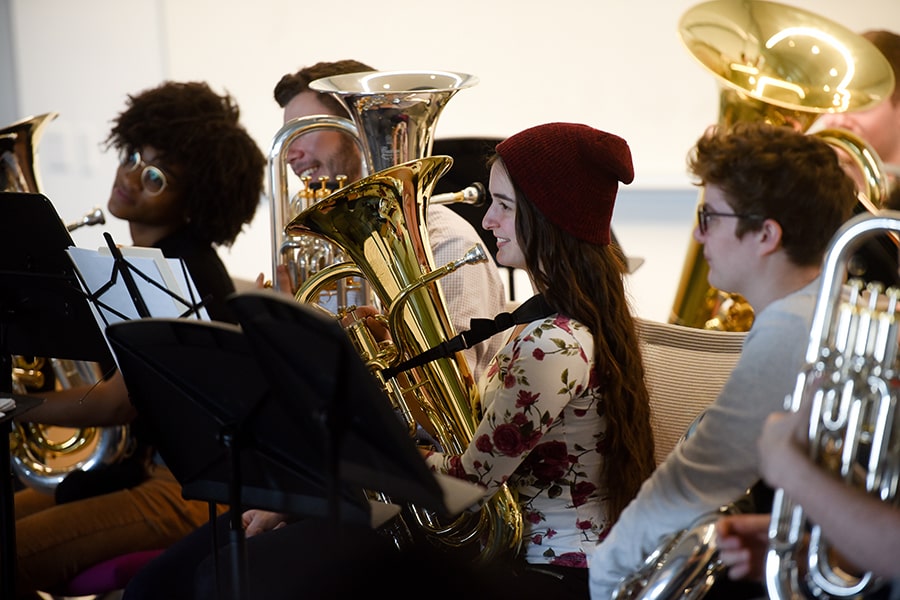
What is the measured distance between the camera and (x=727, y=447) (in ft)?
3.78

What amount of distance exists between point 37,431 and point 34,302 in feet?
2.06

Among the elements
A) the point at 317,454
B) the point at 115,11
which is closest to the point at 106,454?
the point at 317,454

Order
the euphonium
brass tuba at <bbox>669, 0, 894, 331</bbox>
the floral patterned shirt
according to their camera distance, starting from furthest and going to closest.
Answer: brass tuba at <bbox>669, 0, 894, 331</bbox> → the floral patterned shirt → the euphonium

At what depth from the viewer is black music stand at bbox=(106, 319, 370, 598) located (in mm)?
1186

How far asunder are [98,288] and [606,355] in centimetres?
77

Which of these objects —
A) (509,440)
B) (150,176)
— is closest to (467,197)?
(509,440)


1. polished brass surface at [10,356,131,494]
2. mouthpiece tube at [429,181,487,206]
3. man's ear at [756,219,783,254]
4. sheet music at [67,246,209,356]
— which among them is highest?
man's ear at [756,219,783,254]

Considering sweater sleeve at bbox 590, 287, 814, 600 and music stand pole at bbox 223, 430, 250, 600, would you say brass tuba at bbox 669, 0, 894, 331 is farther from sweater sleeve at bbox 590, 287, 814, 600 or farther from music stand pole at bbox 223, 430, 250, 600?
music stand pole at bbox 223, 430, 250, 600

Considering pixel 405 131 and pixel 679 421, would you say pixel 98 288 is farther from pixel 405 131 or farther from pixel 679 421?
pixel 679 421

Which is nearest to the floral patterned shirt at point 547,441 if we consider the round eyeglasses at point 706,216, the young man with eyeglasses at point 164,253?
the round eyeglasses at point 706,216

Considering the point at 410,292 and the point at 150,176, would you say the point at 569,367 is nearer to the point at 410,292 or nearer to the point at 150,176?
the point at 410,292

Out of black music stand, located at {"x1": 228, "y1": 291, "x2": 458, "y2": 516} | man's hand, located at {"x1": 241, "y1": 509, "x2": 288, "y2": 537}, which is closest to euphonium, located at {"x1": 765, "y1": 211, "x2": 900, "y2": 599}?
black music stand, located at {"x1": 228, "y1": 291, "x2": 458, "y2": 516}

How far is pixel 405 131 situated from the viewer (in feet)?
5.88

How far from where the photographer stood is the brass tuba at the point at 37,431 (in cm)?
212
